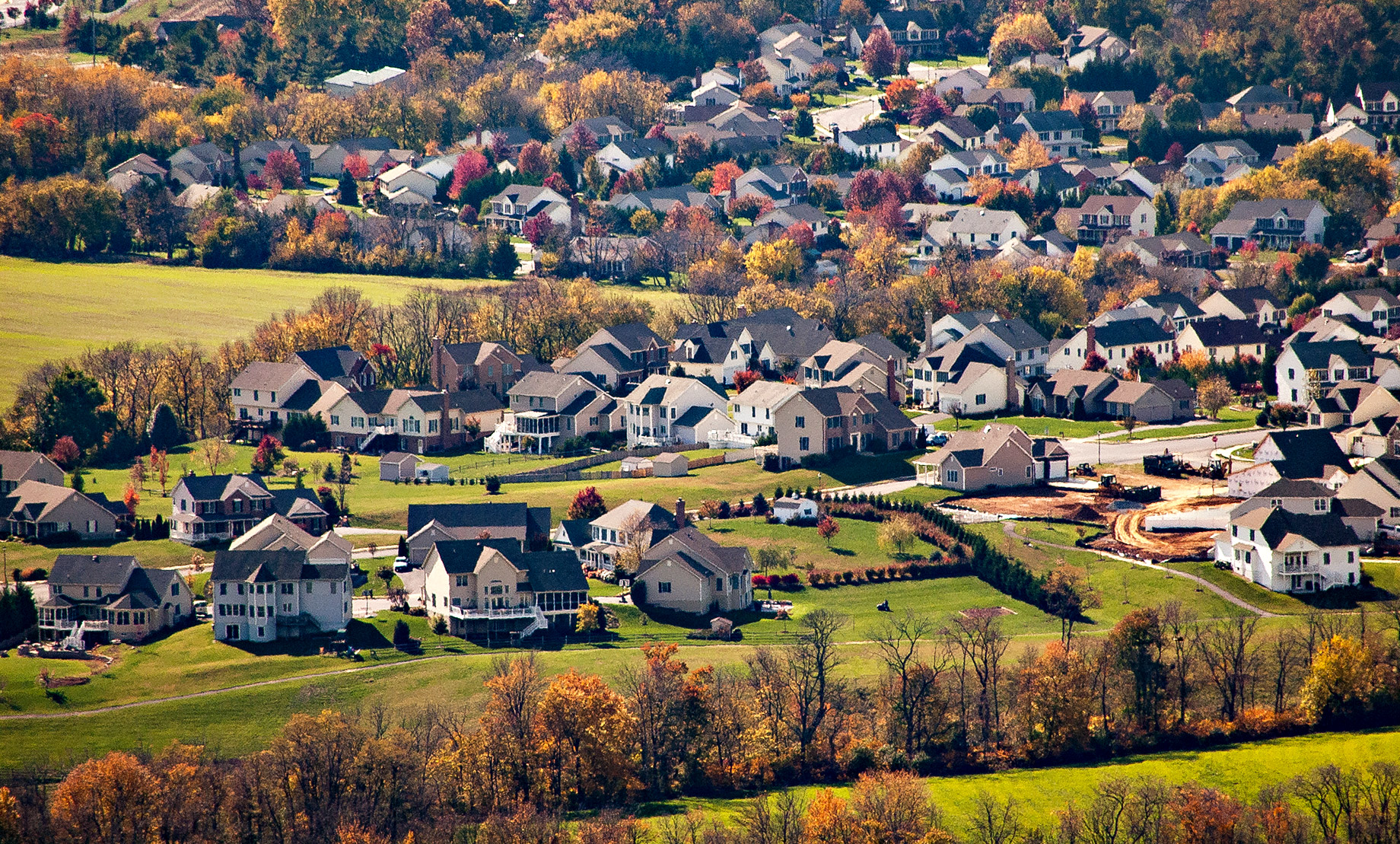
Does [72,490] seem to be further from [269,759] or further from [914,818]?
[914,818]

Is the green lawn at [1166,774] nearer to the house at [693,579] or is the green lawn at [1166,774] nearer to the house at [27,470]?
the house at [693,579]

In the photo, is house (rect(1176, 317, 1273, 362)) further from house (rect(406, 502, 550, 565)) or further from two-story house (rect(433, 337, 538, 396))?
house (rect(406, 502, 550, 565))

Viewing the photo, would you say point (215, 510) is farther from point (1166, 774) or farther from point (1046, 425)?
point (1166, 774)

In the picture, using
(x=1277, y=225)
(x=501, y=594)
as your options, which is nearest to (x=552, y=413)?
(x=501, y=594)

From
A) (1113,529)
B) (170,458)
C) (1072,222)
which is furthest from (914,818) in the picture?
(1072,222)

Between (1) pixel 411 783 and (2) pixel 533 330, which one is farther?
(2) pixel 533 330
